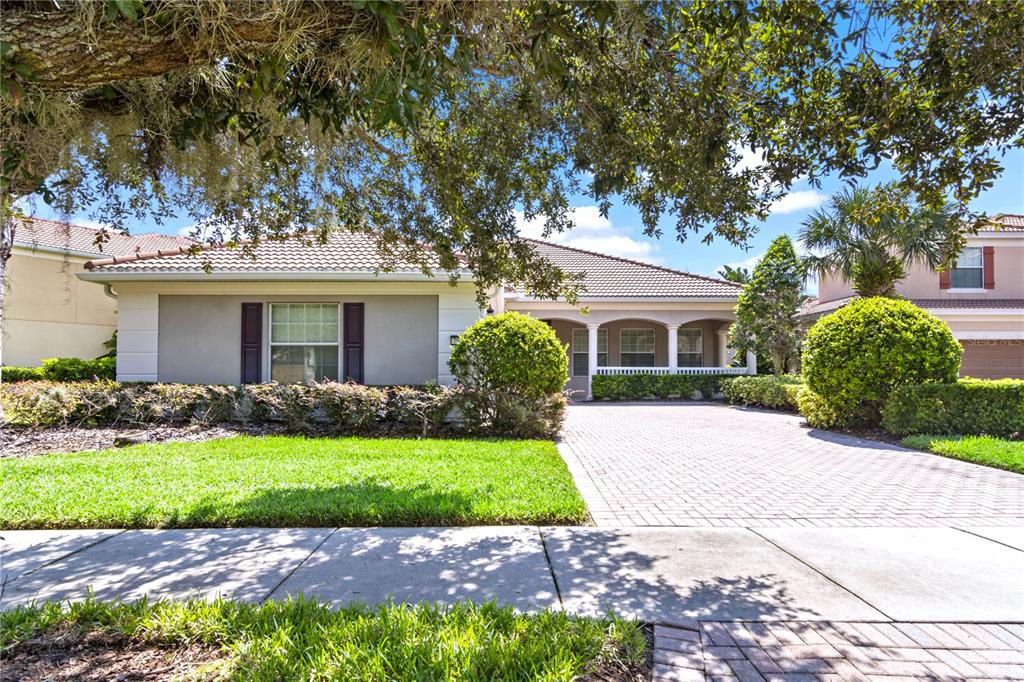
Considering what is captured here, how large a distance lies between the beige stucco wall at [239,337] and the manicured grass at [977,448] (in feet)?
29.4

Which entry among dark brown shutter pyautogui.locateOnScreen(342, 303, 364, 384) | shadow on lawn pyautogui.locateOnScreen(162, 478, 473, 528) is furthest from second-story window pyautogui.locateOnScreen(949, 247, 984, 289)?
shadow on lawn pyautogui.locateOnScreen(162, 478, 473, 528)

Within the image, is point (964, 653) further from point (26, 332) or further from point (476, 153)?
point (26, 332)

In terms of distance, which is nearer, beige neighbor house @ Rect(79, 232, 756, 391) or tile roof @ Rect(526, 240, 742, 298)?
beige neighbor house @ Rect(79, 232, 756, 391)

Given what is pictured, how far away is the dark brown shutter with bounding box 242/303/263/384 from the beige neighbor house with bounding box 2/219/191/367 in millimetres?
6810

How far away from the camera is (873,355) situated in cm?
1015

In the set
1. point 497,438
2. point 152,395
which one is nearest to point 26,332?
point 152,395

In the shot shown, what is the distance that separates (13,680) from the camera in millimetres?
2371

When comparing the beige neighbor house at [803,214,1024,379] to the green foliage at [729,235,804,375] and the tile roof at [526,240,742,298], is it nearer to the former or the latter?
the green foliage at [729,235,804,375]

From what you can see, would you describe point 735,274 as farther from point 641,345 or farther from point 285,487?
point 285,487

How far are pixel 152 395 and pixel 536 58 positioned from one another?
993 centimetres

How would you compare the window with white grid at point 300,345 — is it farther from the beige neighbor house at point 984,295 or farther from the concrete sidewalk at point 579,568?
the beige neighbor house at point 984,295

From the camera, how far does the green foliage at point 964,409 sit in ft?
30.7

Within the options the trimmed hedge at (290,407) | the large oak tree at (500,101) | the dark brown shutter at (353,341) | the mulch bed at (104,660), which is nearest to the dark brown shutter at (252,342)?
the trimmed hedge at (290,407)

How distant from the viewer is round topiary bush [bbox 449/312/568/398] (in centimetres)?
998
